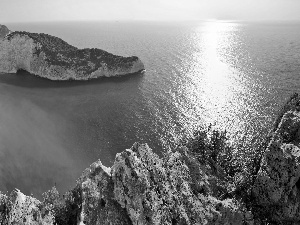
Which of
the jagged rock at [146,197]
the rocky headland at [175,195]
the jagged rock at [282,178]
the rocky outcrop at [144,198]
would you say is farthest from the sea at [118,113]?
the jagged rock at [282,178]

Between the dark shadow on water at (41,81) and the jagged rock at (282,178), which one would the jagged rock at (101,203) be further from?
the dark shadow on water at (41,81)

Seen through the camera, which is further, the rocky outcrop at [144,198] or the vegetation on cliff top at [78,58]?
the vegetation on cliff top at [78,58]

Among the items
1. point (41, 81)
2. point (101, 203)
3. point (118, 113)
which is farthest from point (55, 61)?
point (101, 203)

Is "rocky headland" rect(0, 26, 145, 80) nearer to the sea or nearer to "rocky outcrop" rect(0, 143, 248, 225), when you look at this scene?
the sea

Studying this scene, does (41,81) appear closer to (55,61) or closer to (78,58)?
(55,61)

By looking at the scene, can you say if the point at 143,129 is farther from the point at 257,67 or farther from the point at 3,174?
the point at 257,67

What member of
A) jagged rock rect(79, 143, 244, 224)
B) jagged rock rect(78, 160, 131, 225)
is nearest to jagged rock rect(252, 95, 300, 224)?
jagged rock rect(79, 143, 244, 224)

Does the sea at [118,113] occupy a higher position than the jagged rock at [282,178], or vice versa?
the jagged rock at [282,178]
